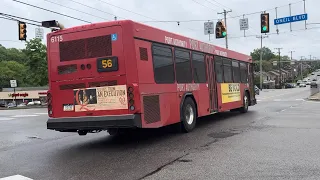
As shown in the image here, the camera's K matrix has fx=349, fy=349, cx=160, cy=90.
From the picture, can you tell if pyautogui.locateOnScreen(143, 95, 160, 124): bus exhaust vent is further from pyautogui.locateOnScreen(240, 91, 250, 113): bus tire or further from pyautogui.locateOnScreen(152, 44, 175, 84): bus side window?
pyautogui.locateOnScreen(240, 91, 250, 113): bus tire

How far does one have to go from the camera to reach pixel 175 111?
9766mm

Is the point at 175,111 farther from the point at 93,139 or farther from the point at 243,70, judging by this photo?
the point at 243,70

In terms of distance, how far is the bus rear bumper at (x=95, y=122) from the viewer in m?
7.90

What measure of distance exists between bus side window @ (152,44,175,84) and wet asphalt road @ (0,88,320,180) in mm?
1638

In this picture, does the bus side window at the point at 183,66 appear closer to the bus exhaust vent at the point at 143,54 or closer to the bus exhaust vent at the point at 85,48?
the bus exhaust vent at the point at 143,54

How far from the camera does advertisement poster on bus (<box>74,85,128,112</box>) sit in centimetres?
816

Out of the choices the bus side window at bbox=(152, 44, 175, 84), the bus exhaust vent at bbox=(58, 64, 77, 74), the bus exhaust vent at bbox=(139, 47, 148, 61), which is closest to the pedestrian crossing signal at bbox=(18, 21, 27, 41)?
the bus exhaust vent at bbox=(58, 64, 77, 74)

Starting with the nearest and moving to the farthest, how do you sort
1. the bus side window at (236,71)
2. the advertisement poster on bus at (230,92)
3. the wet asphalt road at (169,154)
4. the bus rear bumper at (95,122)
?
the wet asphalt road at (169,154) < the bus rear bumper at (95,122) < the advertisement poster on bus at (230,92) < the bus side window at (236,71)

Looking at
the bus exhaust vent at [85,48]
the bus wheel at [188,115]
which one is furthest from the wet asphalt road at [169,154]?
the bus exhaust vent at [85,48]

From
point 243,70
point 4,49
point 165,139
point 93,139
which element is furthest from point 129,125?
point 4,49

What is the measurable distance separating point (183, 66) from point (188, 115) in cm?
153

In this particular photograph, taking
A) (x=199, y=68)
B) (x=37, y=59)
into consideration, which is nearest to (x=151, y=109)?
(x=199, y=68)

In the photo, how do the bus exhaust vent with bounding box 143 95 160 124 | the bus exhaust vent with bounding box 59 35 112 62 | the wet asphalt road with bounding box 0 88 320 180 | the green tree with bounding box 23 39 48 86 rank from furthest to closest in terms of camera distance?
1. the green tree with bounding box 23 39 48 86
2. the bus exhaust vent with bounding box 59 35 112 62
3. the bus exhaust vent with bounding box 143 95 160 124
4. the wet asphalt road with bounding box 0 88 320 180

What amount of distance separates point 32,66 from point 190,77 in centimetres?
5428
